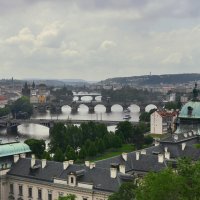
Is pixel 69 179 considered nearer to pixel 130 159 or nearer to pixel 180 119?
pixel 130 159

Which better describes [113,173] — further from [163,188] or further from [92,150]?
[92,150]

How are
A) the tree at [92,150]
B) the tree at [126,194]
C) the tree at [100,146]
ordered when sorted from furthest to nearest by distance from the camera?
the tree at [100,146] → the tree at [92,150] → the tree at [126,194]

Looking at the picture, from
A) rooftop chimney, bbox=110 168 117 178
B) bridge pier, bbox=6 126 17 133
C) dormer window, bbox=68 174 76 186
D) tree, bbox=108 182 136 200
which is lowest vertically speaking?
bridge pier, bbox=6 126 17 133

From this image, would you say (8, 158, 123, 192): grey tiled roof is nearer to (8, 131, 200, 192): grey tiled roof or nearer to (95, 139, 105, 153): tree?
(8, 131, 200, 192): grey tiled roof

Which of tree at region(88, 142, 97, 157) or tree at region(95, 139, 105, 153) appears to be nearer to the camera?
tree at region(88, 142, 97, 157)

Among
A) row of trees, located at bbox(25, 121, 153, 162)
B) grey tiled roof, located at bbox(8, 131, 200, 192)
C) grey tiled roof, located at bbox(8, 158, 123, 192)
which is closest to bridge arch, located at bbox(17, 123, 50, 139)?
row of trees, located at bbox(25, 121, 153, 162)

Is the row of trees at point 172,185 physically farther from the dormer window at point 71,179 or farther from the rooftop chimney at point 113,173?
the dormer window at point 71,179

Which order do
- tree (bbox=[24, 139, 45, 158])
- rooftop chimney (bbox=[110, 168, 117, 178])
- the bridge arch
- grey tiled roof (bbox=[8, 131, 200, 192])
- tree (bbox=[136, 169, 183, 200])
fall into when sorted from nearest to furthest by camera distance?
tree (bbox=[136, 169, 183, 200]), rooftop chimney (bbox=[110, 168, 117, 178]), grey tiled roof (bbox=[8, 131, 200, 192]), tree (bbox=[24, 139, 45, 158]), the bridge arch

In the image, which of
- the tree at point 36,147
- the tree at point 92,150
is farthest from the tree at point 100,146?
the tree at point 36,147

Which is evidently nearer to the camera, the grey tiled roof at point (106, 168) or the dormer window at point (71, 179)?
the grey tiled roof at point (106, 168)

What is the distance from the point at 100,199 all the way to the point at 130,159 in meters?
12.0

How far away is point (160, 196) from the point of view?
3034cm

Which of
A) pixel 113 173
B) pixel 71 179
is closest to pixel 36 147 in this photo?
pixel 71 179

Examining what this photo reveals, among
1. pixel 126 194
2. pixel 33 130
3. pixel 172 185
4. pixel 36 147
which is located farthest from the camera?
pixel 33 130
